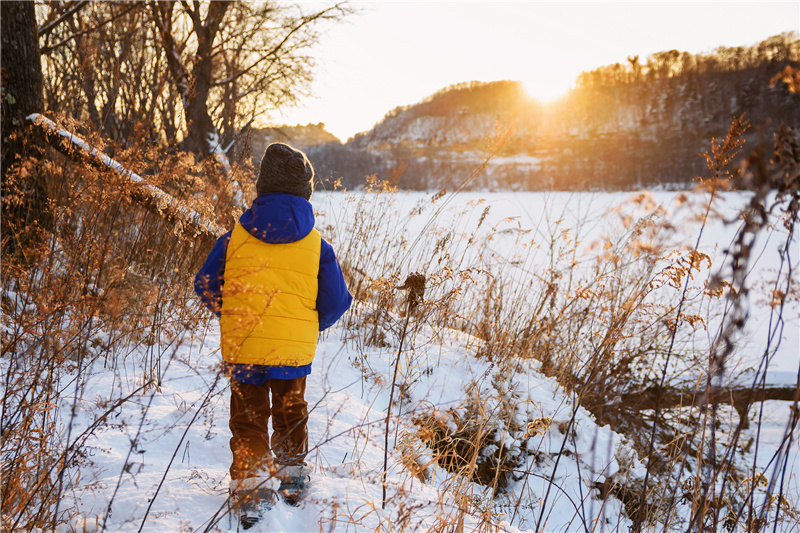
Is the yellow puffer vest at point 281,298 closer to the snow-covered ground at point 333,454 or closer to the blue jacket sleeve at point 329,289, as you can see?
the blue jacket sleeve at point 329,289

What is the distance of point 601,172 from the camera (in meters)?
35.6

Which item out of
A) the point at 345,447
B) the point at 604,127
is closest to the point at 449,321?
the point at 345,447

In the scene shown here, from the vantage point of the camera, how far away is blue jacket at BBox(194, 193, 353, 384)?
1.63m

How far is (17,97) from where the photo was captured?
10.9 feet

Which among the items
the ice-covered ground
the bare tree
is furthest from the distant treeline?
the ice-covered ground

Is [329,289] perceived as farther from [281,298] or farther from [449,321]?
[449,321]

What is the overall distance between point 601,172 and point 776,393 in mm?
33931

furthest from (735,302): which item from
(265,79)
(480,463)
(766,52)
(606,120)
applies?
(606,120)

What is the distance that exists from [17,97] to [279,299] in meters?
3.31

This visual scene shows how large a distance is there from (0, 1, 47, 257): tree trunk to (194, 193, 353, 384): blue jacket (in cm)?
246

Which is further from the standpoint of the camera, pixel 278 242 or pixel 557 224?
pixel 557 224

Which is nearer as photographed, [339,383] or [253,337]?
[253,337]

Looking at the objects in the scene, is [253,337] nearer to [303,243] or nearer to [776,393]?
[303,243]

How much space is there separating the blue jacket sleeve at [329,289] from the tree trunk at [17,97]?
9.03 feet
